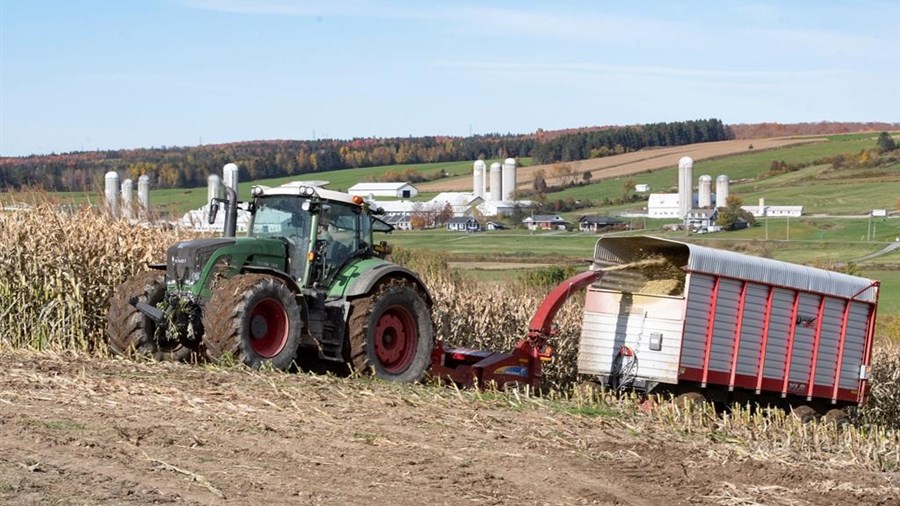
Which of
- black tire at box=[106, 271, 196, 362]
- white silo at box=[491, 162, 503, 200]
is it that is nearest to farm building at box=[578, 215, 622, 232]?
white silo at box=[491, 162, 503, 200]

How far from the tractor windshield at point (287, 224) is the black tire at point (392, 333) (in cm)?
Result: 77

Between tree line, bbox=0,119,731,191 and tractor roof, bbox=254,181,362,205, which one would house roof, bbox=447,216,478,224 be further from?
tractor roof, bbox=254,181,362,205

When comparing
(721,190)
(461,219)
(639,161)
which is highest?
(639,161)

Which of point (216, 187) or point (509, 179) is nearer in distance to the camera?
point (216, 187)

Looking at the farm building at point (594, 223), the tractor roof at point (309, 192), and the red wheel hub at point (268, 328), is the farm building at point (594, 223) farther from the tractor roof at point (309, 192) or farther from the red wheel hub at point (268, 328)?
the red wheel hub at point (268, 328)

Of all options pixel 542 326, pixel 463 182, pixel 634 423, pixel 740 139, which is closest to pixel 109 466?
pixel 634 423

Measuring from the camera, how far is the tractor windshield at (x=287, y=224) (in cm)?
1277

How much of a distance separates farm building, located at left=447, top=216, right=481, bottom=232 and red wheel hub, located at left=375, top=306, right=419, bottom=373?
51.8m

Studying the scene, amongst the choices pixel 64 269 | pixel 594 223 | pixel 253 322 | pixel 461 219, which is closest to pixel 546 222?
pixel 594 223

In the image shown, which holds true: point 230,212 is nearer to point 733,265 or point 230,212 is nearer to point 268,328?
point 268,328

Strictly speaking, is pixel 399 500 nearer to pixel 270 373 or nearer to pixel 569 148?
pixel 270 373

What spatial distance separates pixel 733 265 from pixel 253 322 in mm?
6444

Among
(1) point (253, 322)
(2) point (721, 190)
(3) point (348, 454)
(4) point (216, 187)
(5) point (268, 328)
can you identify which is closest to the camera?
(3) point (348, 454)

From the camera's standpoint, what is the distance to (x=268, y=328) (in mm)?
11867
